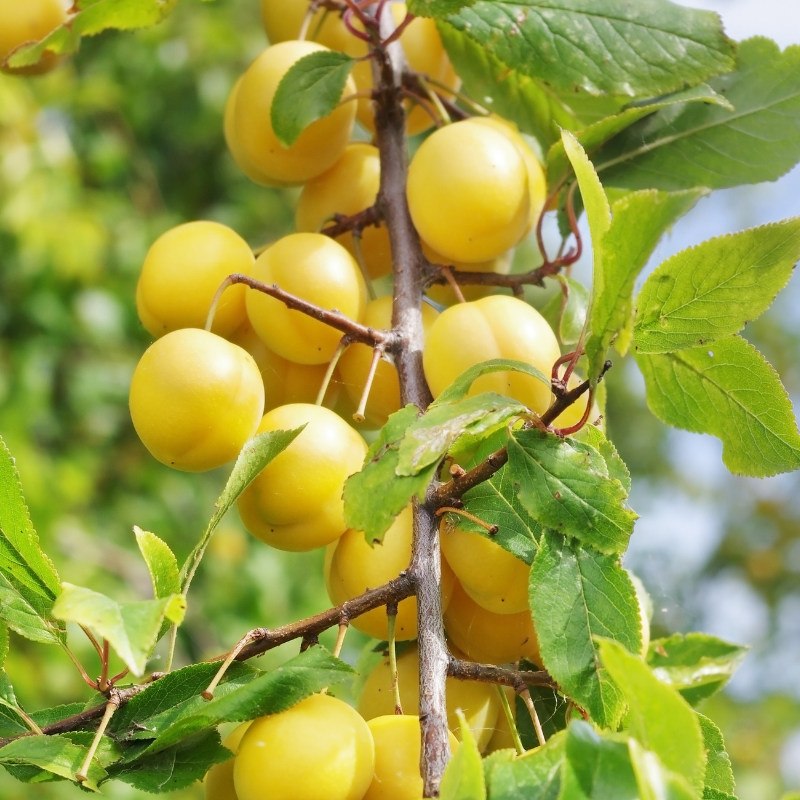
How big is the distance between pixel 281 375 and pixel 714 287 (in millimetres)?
380

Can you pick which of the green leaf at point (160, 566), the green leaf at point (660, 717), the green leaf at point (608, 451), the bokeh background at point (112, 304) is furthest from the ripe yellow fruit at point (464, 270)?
the bokeh background at point (112, 304)

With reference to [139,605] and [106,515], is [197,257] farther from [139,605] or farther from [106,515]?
[106,515]

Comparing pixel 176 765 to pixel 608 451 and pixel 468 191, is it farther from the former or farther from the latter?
pixel 468 191

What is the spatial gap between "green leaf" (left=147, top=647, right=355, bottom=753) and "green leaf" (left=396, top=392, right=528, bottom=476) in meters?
0.13

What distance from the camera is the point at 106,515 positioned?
7.25 ft

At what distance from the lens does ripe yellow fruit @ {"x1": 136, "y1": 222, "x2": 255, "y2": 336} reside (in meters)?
0.70

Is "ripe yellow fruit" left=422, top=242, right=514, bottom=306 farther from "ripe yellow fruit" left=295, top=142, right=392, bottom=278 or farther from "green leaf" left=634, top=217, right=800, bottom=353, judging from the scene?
"green leaf" left=634, top=217, right=800, bottom=353

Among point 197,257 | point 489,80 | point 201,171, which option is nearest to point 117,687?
point 197,257

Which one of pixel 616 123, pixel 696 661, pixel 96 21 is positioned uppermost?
pixel 96 21

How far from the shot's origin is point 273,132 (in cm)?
72

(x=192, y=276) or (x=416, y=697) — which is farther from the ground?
(x=192, y=276)

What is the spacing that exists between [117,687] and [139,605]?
0.16 meters

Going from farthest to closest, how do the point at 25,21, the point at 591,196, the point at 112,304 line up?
the point at 112,304 < the point at 25,21 < the point at 591,196

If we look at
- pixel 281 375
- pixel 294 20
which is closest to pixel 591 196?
pixel 281 375
